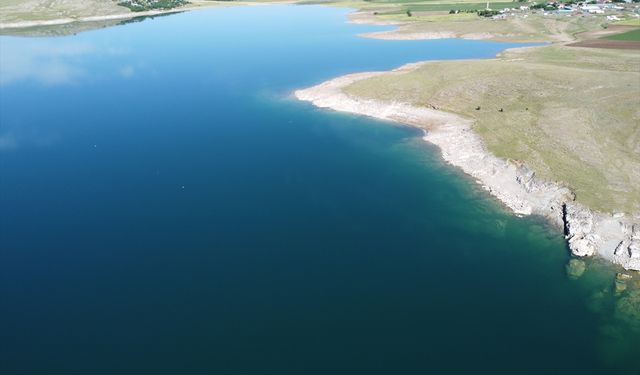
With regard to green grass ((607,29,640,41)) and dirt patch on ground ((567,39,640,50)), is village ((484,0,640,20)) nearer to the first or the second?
green grass ((607,29,640,41))

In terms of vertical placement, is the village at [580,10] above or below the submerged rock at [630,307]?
above

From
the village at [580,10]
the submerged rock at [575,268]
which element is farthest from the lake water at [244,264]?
the village at [580,10]

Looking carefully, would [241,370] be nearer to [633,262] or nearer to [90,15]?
[633,262]

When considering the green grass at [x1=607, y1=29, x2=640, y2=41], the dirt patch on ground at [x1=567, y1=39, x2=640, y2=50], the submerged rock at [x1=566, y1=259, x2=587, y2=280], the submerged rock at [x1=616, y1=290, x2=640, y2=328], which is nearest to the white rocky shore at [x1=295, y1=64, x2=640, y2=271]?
the submerged rock at [x1=566, y1=259, x2=587, y2=280]

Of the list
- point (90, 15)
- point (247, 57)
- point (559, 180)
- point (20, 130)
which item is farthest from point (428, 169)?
point (90, 15)

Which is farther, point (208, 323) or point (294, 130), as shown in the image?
point (294, 130)

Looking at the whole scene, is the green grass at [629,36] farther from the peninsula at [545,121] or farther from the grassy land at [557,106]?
the grassy land at [557,106]

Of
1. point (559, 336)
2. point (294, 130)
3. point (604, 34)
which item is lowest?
point (559, 336)
